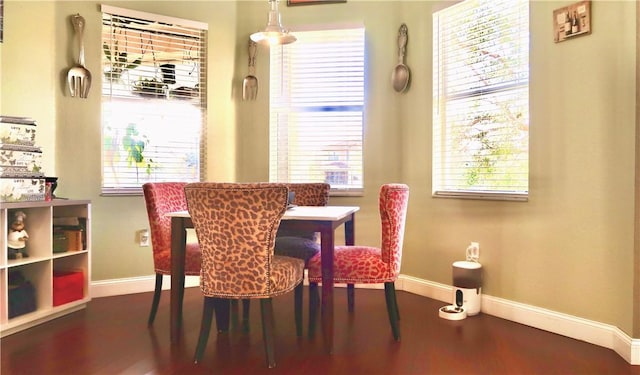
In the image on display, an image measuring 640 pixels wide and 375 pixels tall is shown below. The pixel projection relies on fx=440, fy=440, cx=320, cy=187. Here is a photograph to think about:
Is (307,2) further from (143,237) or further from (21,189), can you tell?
(21,189)

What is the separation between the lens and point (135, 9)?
11.9 feet

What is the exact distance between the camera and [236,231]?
2.10 m

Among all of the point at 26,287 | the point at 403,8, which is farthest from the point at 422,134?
the point at 26,287

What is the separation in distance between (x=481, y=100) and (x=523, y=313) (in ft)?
4.93

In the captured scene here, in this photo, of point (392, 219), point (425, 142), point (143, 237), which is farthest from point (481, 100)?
point (143, 237)

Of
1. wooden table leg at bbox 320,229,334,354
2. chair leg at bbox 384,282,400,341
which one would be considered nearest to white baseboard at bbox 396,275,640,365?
chair leg at bbox 384,282,400,341

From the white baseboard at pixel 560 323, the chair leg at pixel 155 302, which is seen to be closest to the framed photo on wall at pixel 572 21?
the white baseboard at pixel 560 323

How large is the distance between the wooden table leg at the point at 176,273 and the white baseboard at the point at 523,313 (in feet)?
4.34

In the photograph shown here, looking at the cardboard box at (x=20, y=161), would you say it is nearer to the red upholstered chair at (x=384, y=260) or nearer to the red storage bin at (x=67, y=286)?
the red storage bin at (x=67, y=286)

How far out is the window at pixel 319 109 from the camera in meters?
3.89

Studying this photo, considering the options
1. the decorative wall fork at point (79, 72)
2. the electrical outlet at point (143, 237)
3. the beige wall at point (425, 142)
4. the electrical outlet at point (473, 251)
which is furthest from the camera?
the electrical outlet at point (143, 237)

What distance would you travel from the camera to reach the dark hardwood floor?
7.06ft

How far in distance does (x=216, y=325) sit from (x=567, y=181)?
7.59 ft

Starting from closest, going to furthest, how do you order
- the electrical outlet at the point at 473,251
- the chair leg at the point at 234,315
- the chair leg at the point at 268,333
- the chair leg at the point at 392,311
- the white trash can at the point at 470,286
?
1. the chair leg at the point at 268,333
2. the chair leg at the point at 392,311
3. the chair leg at the point at 234,315
4. the white trash can at the point at 470,286
5. the electrical outlet at the point at 473,251
